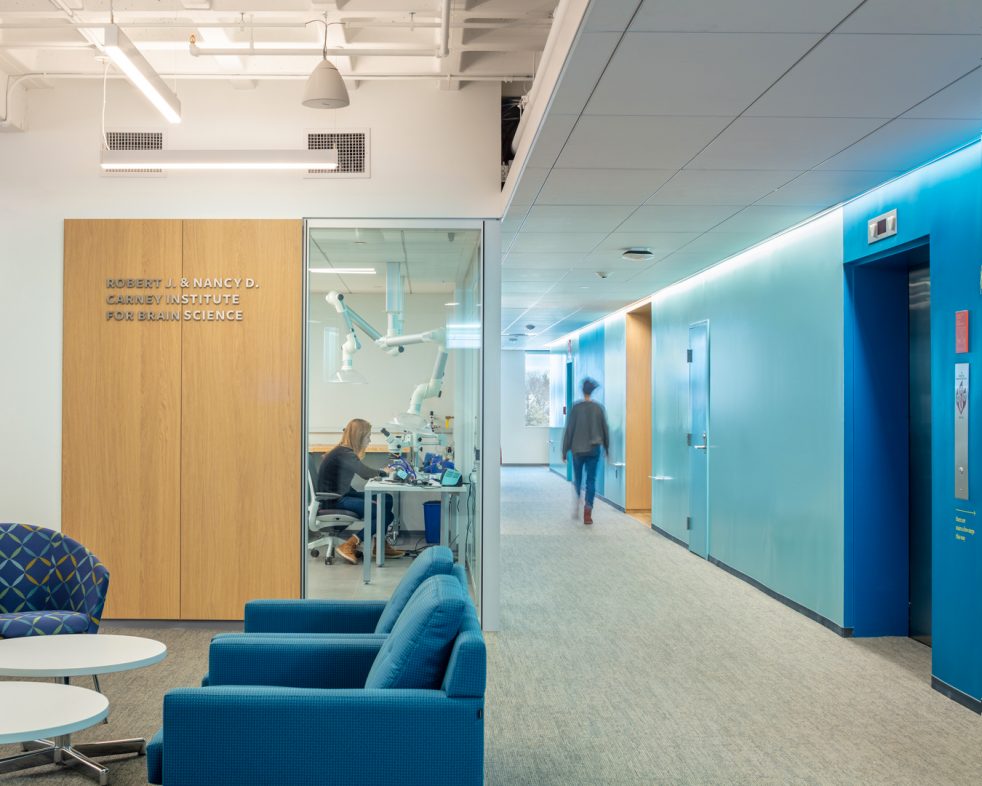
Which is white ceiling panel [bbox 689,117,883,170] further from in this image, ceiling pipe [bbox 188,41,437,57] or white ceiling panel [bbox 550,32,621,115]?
ceiling pipe [bbox 188,41,437,57]

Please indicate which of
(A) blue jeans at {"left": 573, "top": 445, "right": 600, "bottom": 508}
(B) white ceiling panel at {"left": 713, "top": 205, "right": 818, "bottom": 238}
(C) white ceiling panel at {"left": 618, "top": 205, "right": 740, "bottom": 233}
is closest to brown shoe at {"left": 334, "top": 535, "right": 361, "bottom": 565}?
(C) white ceiling panel at {"left": 618, "top": 205, "right": 740, "bottom": 233}

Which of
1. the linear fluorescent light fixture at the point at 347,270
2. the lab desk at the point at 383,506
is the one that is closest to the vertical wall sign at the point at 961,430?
the lab desk at the point at 383,506

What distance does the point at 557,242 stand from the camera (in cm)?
695

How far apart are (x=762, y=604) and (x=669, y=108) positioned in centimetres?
421

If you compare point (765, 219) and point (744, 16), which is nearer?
point (744, 16)

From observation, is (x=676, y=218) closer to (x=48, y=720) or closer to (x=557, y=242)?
(x=557, y=242)

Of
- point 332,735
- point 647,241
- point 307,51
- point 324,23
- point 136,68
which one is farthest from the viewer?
point 647,241

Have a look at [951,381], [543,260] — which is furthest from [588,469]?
[951,381]

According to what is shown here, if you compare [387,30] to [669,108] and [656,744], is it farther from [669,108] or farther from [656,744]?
[656,744]

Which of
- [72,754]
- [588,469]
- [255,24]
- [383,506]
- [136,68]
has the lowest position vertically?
[72,754]

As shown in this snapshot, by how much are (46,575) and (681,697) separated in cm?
342

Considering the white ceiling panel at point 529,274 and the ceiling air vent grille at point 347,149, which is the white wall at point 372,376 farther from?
the white ceiling panel at point 529,274

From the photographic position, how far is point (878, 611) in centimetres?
568

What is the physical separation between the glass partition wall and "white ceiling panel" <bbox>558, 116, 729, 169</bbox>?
151cm
